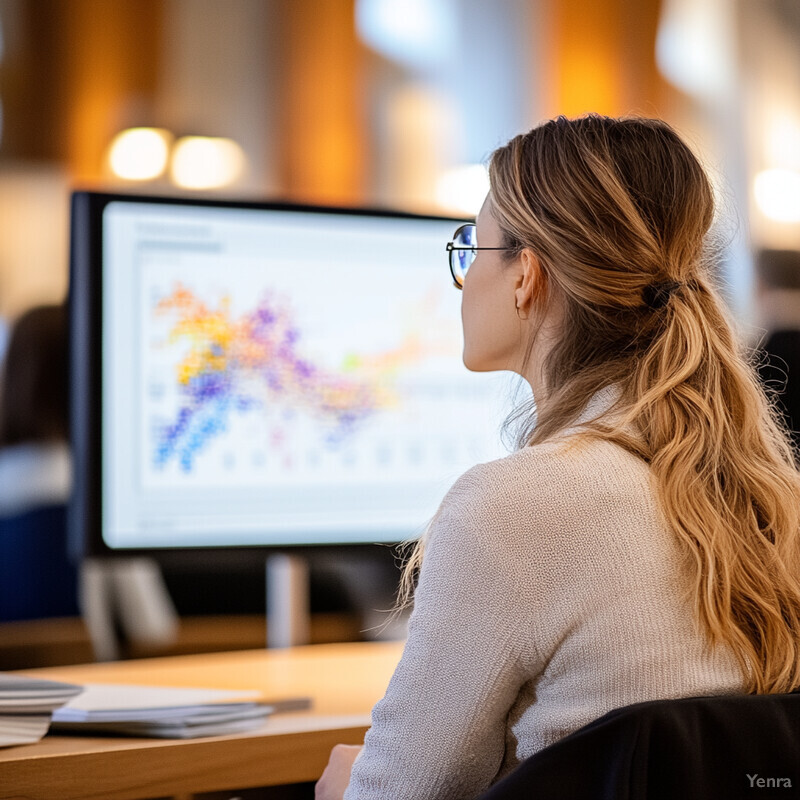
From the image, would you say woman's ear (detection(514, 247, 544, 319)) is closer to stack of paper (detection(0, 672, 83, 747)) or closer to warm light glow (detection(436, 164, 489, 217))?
stack of paper (detection(0, 672, 83, 747))

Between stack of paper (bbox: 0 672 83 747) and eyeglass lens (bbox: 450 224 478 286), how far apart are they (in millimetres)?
618

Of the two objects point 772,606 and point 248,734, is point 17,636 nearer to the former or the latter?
point 248,734

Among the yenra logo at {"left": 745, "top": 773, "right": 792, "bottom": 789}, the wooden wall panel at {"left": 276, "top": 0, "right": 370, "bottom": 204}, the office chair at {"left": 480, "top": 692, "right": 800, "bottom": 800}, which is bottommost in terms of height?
the yenra logo at {"left": 745, "top": 773, "right": 792, "bottom": 789}

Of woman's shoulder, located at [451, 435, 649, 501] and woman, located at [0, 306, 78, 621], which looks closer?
woman's shoulder, located at [451, 435, 649, 501]

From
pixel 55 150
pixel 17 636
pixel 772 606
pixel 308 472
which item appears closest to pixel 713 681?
pixel 772 606

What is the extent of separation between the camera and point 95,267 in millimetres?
1320

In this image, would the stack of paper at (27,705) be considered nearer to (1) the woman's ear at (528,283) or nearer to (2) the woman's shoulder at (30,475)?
(1) the woman's ear at (528,283)

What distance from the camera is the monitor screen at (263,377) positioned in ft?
4.36

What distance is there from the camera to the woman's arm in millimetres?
763

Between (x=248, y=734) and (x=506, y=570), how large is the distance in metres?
0.45

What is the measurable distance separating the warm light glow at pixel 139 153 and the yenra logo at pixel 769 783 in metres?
1.96

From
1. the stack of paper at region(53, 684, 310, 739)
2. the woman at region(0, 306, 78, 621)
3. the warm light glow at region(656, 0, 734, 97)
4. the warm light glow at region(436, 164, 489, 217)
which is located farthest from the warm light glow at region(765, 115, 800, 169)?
the stack of paper at region(53, 684, 310, 739)

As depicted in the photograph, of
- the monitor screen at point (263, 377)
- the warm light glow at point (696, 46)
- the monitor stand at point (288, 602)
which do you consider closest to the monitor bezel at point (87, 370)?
the monitor screen at point (263, 377)

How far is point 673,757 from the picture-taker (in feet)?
2.04
